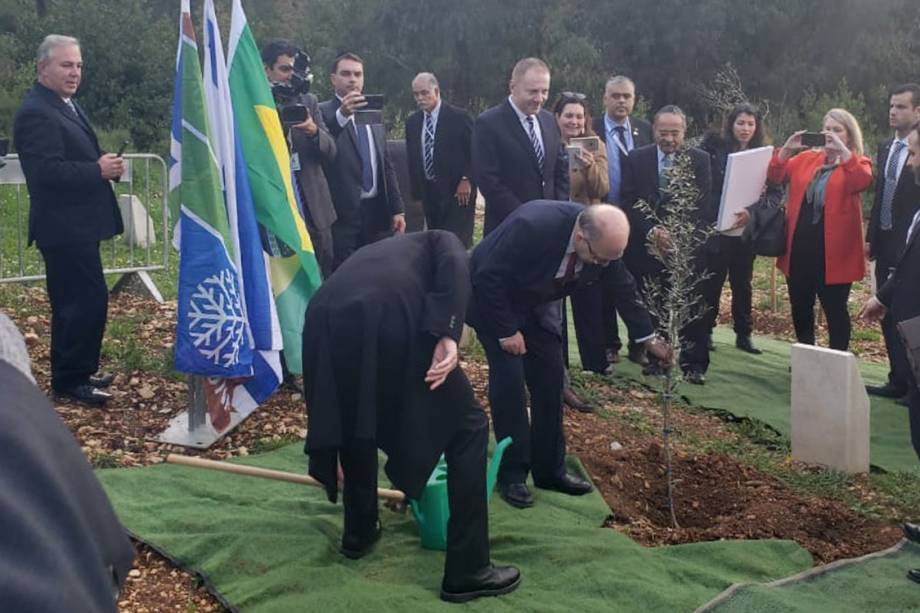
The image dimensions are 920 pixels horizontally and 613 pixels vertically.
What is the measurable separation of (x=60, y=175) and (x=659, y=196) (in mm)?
3730

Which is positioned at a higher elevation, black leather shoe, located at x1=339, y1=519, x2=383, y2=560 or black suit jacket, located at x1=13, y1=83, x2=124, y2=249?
black suit jacket, located at x1=13, y1=83, x2=124, y2=249

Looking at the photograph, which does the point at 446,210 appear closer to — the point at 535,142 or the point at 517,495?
the point at 535,142

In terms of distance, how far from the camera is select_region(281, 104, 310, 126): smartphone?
650 cm

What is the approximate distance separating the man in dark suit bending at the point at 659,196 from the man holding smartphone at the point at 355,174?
1589 millimetres

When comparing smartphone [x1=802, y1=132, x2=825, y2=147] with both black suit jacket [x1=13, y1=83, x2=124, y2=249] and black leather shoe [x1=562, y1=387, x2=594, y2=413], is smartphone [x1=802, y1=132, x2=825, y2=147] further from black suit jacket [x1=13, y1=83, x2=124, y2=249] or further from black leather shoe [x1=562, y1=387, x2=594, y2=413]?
black suit jacket [x1=13, y1=83, x2=124, y2=249]

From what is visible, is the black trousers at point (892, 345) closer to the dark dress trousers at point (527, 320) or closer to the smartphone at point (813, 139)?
the smartphone at point (813, 139)

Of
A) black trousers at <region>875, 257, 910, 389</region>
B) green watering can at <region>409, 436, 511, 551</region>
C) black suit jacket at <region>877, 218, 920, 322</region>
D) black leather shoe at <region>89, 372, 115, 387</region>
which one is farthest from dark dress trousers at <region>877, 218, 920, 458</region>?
black leather shoe at <region>89, 372, 115, 387</region>

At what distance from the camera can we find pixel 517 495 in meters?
5.32

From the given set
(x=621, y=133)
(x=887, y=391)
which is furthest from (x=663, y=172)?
(x=887, y=391)

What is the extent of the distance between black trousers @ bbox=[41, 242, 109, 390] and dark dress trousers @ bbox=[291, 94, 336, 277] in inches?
48.1

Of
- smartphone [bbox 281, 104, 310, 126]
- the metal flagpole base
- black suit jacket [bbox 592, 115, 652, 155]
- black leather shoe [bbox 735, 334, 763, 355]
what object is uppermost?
smartphone [bbox 281, 104, 310, 126]

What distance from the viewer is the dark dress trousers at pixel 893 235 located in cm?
730

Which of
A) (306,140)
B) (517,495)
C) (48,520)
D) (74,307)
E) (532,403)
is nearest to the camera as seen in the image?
(48,520)

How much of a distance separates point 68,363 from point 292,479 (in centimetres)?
231
